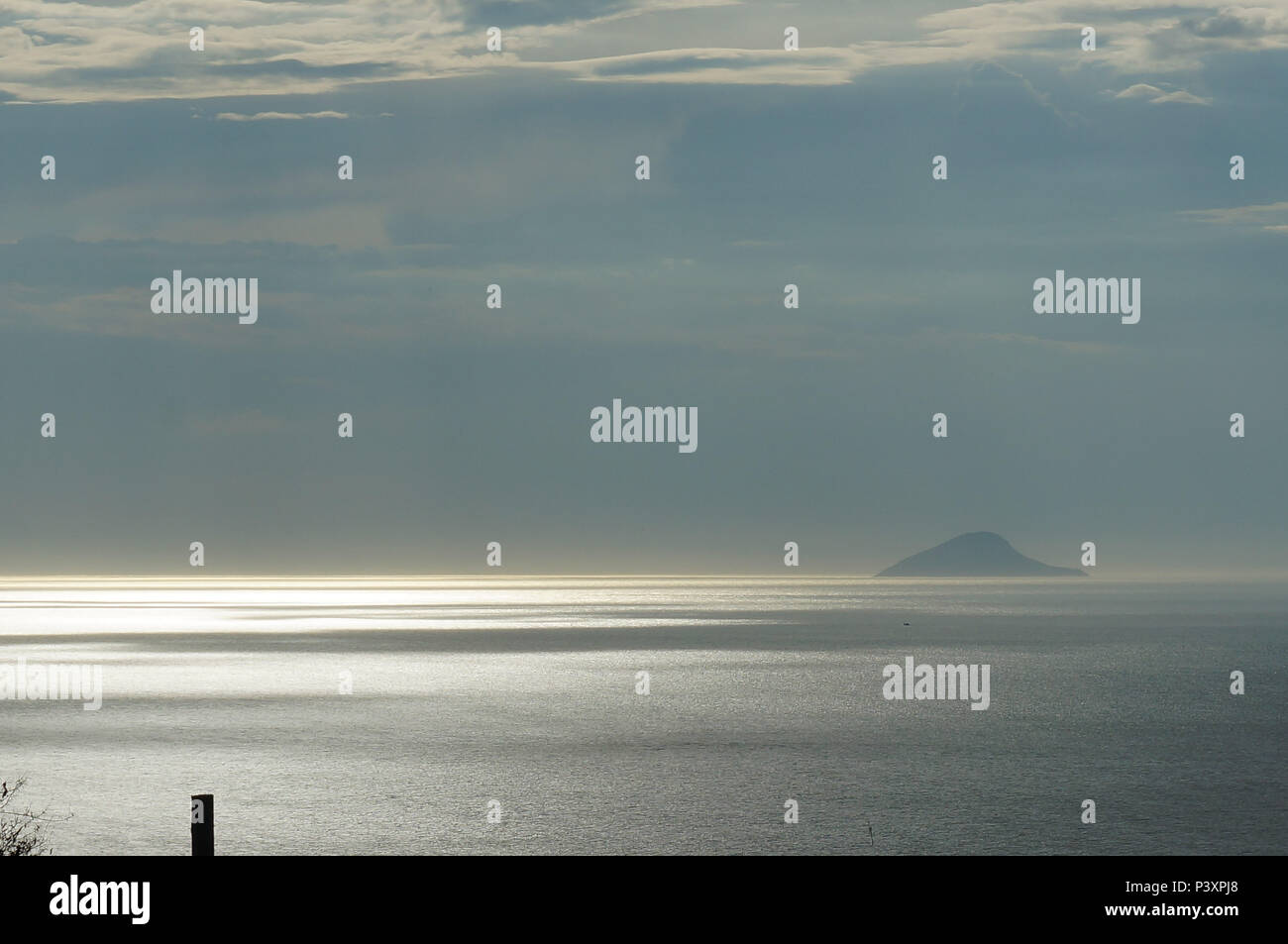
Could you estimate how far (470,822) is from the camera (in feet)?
237

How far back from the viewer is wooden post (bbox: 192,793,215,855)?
63.9 feet

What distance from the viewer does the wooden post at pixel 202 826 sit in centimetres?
1948

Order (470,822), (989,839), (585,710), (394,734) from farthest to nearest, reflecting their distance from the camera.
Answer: (585,710) < (394,734) < (470,822) < (989,839)

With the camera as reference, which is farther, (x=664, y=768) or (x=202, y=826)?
(x=664, y=768)

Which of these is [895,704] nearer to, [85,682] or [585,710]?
[585,710]

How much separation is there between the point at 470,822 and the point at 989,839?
26956 millimetres

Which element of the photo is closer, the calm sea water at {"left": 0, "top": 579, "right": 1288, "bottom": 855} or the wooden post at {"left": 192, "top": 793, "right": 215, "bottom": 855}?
the wooden post at {"left": 192, "top": 793, "right": 215, "bottom": 855}

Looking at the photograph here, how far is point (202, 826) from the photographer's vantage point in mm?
20141

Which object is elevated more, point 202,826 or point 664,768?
point 202,826

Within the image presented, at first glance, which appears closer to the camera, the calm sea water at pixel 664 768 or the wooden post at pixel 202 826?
the wooden post at pixel 202 826
